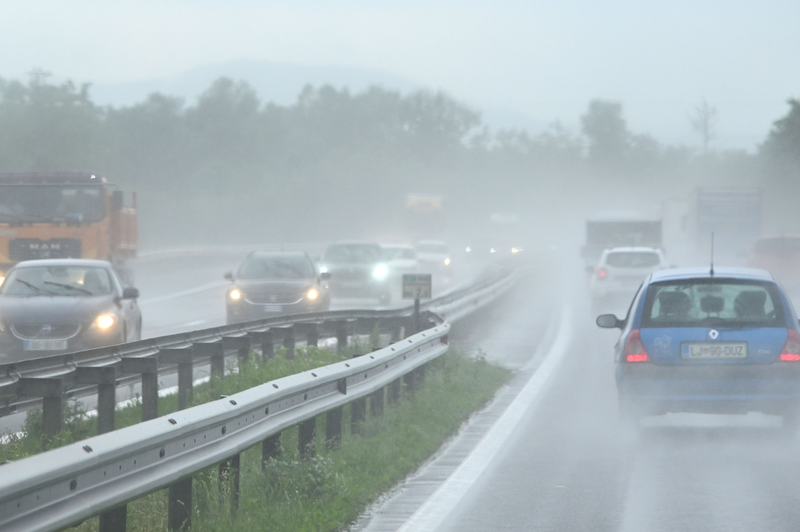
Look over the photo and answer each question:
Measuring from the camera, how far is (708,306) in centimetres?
1066

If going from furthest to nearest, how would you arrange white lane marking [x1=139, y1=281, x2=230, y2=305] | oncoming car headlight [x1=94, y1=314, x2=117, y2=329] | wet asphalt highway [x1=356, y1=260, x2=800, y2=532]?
white lane marking [x1=139, y1=281, x2=230, y2=305]
oncoming car headlight [x1=94, y1=314, x2=117, y2=329]
wet asphalt highway [x1=356, y1=260, x2=800, y2=532]

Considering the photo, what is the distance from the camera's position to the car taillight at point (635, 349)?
10.5 m

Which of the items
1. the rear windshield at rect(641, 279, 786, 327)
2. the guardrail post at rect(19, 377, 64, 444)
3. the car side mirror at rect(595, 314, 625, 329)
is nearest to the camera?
the guardrail post at rect(19, 377, 64, 444)

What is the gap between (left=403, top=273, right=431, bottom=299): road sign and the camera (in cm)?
1681

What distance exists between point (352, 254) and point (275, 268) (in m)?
10.1

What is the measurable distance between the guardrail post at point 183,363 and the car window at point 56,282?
5.99 m

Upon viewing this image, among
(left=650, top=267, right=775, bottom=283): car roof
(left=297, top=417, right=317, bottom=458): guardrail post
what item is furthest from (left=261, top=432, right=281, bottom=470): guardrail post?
(left=650, top=267, right=775, bottom=283): car roof

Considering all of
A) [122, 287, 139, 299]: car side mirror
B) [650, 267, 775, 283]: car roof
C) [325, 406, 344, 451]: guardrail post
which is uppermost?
[650, 267, 775, 283]: car roof

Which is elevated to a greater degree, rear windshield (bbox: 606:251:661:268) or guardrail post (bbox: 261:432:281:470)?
rear windshield (bbox: 606:251:661:268)

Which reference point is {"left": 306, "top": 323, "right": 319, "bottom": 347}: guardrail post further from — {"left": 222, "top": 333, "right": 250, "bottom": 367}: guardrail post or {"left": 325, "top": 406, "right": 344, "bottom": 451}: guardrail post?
{"left": 325, "top": 406, "right": 344, "bottom": 451}: guardrail post

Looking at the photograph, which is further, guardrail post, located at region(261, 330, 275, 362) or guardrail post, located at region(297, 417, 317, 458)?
guardrail post, located at region(261, 330, 275, 362)

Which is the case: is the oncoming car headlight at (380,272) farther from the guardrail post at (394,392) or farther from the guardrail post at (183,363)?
the guardrail post at (183,363)

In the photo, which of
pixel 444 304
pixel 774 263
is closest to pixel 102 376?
pixel 444 304

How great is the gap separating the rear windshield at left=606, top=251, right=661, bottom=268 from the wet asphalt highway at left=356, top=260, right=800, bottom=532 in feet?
50.3
